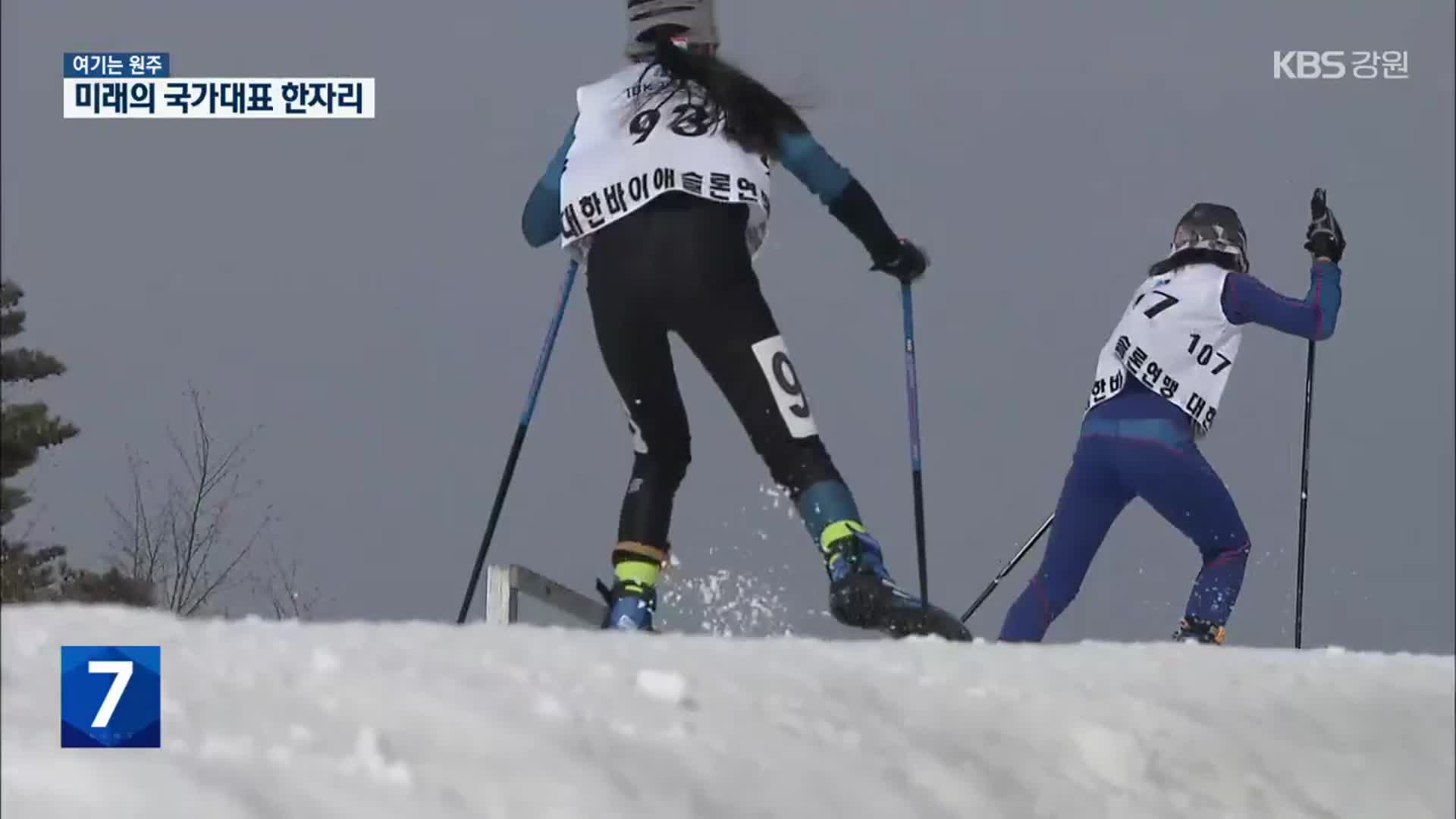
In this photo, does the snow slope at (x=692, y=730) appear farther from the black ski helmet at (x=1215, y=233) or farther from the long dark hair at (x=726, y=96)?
the black ski helmet at (x=1215, y=233)

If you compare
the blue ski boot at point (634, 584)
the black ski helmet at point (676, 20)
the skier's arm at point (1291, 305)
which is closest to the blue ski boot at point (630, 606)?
the blue ski boot at point (634, 584)

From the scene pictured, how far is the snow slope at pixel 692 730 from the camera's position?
108cm

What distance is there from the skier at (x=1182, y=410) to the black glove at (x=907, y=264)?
0.96 m

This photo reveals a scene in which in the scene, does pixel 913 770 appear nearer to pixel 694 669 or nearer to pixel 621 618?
pixel 694 669

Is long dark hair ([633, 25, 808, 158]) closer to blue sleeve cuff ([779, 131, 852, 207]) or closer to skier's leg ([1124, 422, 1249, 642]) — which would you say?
blue sleeve cuff ([779, 131, 852, 207])

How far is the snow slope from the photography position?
108 centimetres

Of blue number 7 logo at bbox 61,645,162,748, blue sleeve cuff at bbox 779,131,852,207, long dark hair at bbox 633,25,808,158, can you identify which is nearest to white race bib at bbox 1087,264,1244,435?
blue sleeve cuff at bbox 779,131,852,207

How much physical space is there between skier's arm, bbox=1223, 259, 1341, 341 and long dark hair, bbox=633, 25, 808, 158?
1.47 m

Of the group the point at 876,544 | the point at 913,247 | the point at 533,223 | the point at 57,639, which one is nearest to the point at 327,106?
the point at 533,223

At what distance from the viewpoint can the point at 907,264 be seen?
2.97 meters

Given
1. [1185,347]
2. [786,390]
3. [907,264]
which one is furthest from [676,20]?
[1185,347]

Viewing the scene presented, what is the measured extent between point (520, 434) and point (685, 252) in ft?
2.30

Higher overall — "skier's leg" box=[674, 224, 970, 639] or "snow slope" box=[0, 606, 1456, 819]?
"skier's leg" box=[674, 224, 970, 639]

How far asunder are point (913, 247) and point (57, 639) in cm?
204
